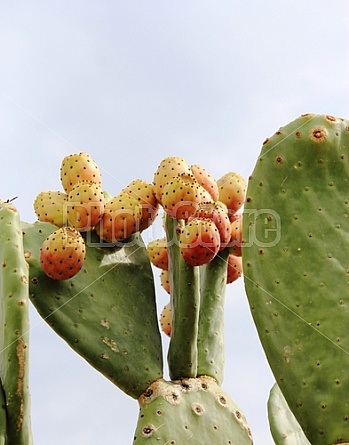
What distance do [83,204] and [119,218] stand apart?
13 centimetres

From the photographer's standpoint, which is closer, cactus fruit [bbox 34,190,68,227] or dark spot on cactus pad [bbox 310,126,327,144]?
dark spot on cactus pad [bbox 310,126,327,144]

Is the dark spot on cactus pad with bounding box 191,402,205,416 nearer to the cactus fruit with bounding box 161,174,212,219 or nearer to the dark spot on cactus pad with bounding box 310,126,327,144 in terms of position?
the cactus fruit with bounding box 161,174,212,219

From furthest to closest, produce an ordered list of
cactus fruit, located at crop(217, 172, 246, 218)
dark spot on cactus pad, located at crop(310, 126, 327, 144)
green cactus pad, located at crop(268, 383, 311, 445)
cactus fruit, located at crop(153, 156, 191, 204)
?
cactus fruit, located at crop(217, 172, 246, 218)
cactus fruit, located at crop(153, 156, 191, 204)
green cactus pad, located at crop(268, 383, 311, 445)
dark spot on cactus pad, located at crop(310, 126, 327, 144)

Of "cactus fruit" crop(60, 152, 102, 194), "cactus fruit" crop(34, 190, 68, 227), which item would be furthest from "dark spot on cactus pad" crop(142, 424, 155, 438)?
"cactus fruit" crop(60, 152, 102, 194)

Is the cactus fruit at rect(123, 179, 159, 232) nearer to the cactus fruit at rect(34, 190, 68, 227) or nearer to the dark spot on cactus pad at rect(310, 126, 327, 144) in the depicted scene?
the cactus fruit at rect(34, 190, 68, 227)

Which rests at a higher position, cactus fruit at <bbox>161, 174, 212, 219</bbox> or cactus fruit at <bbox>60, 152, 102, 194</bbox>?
cactus fruit at <bbox>60, 152, 102, 194</bbox>

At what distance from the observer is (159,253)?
2607mm

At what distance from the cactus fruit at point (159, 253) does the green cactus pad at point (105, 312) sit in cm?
13

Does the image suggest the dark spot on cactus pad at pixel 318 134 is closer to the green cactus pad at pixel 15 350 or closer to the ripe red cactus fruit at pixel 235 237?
the ripe red cactus fruit at pixel 235 237

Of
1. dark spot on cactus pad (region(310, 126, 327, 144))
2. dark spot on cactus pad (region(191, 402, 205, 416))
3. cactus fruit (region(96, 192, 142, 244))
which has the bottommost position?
dark spot on cactus pad (region(191, 402, 205, 416))

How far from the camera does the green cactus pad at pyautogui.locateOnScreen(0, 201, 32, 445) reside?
74.6 inches

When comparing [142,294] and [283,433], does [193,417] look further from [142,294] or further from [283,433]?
[142,294]

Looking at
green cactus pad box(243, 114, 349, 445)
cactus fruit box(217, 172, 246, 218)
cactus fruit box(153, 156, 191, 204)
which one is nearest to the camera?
green cactus pad box(243, 114, 349, 445)

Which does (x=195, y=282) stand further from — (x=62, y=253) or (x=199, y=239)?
(x=62, y=253)
